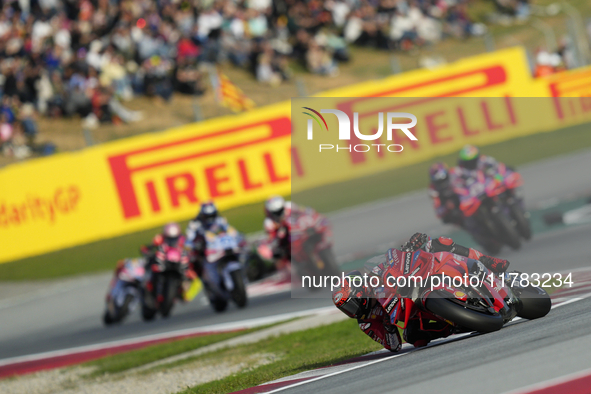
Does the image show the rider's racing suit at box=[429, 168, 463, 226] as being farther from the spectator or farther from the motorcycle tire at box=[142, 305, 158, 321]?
the spectator

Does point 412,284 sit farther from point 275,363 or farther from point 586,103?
point 586,103

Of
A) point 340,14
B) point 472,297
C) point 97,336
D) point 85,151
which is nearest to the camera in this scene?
point 472,297

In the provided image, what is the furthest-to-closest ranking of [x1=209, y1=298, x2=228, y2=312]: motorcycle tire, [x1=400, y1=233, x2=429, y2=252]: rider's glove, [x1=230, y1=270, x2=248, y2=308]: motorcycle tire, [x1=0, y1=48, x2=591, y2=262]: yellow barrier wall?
[x1=0, y1=48, x2=591, y2=262]: yellow barrier wall → [x1=209, y1=298, x2=228, y2=312]: motorcycle tire → [x1=230, y1=270, x2=248, y2=308]: motorcycle tire → [x1=400, y1=233, x2=429, y2=252]: rider's glove

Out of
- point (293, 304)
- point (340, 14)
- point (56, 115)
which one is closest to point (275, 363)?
point (293, 304)

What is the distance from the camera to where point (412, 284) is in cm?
568

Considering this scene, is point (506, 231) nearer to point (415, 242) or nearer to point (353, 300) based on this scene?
point (415, 242)

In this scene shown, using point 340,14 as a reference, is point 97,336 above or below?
below

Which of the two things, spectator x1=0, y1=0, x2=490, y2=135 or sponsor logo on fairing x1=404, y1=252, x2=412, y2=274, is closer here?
sponsor logo on fairing x1=404, y1=252, x2=412, y2=274

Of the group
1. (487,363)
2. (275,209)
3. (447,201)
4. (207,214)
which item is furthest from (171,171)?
(487,363)

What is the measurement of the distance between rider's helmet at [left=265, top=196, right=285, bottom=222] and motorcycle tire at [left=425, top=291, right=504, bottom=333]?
5990 millimetres

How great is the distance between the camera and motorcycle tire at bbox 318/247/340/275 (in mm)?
6413

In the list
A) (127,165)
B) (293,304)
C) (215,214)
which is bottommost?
(293,304)

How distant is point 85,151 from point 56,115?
121 cm

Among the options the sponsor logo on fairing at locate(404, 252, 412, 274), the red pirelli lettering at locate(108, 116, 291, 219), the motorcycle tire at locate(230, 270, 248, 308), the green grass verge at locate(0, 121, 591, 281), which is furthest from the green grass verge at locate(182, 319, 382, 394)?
the red pirelli lettering at locate(108, 116, 291, 219)
